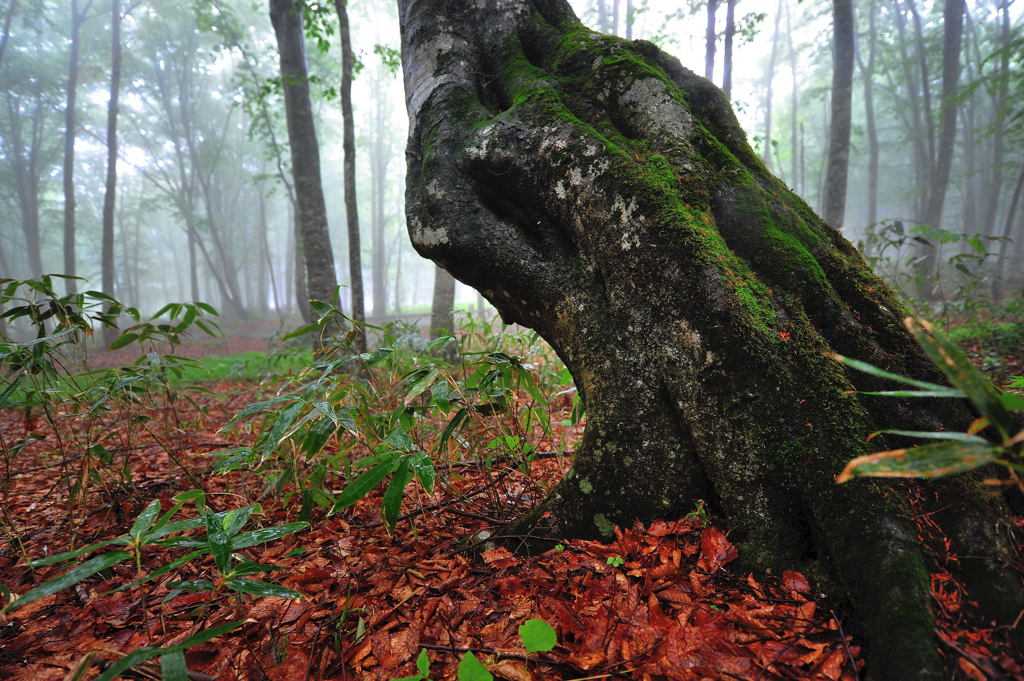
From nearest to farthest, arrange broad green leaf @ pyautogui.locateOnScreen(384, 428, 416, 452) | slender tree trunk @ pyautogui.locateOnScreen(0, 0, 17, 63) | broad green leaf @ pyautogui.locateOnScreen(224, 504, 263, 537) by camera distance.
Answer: broad green leaf @ pyautogui.locateOnScreen(224, 504, 263, 537) → broad green leaf @ pyautogui.locateOnScreen(384, 428, 416, 452) → slender tree trunk @ pyautogui.locateOnScreen(0, 0, 17, 63)

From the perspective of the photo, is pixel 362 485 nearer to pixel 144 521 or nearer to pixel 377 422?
pixel 144 521

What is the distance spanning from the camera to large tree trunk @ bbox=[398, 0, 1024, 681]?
1257mm

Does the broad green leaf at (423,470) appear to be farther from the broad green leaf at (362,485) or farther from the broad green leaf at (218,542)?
the broad green leaf at (218,542)

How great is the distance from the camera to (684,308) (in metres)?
1.64

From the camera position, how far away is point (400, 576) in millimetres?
1658

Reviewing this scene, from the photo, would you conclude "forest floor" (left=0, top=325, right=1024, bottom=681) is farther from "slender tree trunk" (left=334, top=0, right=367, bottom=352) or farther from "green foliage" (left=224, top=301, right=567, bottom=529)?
"slender tree trunk" (left=334, top=0, right=367, bottom=352)

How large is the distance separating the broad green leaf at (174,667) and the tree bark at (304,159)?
5690 millimetres

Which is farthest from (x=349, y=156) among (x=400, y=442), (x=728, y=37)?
(x=728, y=37)

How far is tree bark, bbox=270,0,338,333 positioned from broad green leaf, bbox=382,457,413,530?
17.5 feet

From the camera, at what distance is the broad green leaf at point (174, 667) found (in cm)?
86

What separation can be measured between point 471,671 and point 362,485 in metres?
0.59

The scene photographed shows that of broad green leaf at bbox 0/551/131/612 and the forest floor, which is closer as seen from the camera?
broad green leaf at bbox 0/551/131/612

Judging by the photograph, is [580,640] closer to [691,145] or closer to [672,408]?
[672,408]

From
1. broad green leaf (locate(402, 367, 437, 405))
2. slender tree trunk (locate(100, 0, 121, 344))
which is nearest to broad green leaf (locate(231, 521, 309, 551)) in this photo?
broad green leaf (locate(402, 367, 437, 405))
